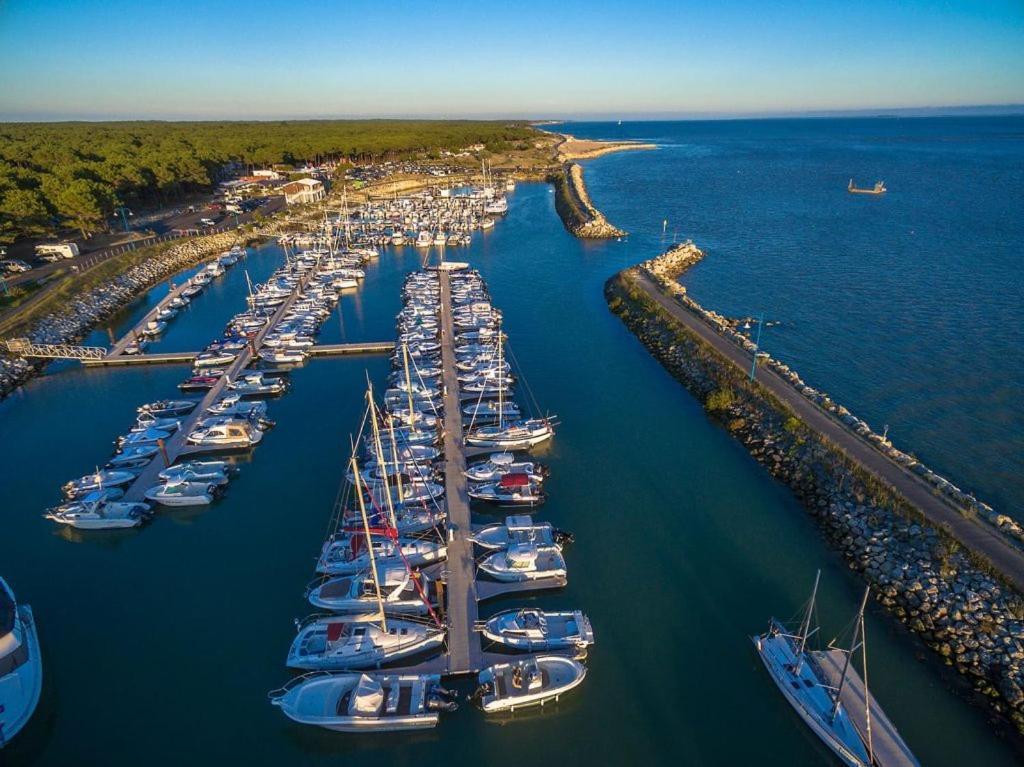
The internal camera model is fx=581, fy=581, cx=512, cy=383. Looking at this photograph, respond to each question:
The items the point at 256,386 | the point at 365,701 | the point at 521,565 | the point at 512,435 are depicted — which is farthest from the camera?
the point at 256,386

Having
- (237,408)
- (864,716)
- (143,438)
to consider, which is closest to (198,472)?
(143,438)

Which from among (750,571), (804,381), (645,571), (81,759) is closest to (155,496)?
(81,759)

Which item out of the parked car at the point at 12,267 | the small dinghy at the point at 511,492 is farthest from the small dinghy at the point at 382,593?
the parked car at the point at 12,267

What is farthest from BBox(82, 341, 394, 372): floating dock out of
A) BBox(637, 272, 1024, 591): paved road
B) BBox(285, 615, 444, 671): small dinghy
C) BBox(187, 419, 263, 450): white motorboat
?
BBox(285, 615, 444, 671): small dinghy

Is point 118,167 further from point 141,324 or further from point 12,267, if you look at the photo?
point 141,324

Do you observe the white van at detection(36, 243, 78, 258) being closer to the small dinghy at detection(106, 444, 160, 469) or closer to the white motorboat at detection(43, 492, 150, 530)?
the small dinghy at detection(106, 444, 160, 469)

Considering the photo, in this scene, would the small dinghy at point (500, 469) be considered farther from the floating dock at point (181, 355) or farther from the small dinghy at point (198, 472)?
the floating dock at point (181, 355)

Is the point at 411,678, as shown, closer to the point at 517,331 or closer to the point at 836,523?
the point at 836,523
